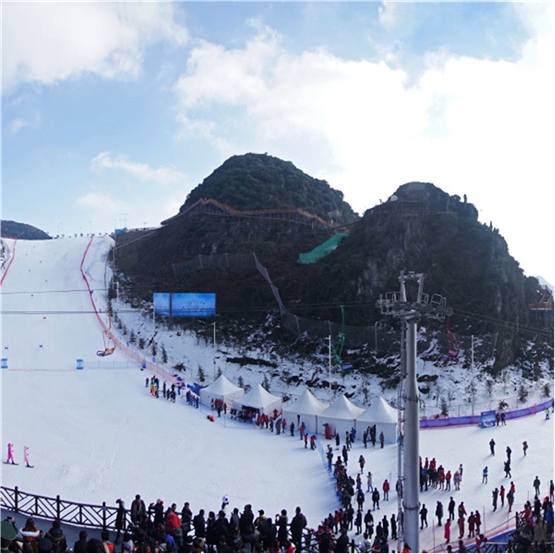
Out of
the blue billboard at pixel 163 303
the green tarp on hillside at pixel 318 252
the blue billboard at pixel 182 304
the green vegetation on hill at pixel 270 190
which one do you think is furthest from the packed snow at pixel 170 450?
the green vegetation on hill at pixel 270 190

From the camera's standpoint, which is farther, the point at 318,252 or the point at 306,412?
the point at 318,252

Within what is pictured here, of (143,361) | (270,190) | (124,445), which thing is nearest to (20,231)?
(270,190)

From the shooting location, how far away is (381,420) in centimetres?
2512

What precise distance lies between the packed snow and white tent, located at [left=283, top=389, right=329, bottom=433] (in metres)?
Result: 1.49

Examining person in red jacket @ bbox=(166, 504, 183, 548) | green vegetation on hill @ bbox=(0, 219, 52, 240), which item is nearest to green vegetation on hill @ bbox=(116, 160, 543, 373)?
person in red jacket @ bbox=(166, 504, 183, 548)

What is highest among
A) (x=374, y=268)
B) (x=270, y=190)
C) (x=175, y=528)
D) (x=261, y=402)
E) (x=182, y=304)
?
(x=270, y=190)

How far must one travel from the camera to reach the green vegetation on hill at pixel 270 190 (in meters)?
85.3

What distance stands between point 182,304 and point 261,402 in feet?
69.7

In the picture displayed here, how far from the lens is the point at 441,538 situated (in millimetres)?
Answer: 14500

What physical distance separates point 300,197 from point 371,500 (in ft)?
247

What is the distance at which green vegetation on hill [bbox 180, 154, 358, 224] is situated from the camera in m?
85.3

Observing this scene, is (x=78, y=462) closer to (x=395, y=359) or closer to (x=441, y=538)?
(x=441, y=538)

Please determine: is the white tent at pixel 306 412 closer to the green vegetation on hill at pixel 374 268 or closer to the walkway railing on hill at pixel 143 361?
the walkway railing on hill at pixel 143 361

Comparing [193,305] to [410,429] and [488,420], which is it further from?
[410,429]
